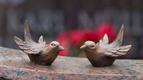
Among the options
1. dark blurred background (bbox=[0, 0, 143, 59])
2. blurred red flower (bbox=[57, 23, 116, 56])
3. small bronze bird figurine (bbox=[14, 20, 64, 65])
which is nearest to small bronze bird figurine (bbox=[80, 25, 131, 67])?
small bronze bird figurine (bbox=[14, 20, 64, 65])

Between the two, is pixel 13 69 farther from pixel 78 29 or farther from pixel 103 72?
pixel 78 29

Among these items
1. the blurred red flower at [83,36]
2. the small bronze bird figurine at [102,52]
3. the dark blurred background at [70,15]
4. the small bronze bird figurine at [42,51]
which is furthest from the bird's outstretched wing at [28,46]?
the dark blurred background at [70,15]

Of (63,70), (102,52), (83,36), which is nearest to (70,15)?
(83,36)

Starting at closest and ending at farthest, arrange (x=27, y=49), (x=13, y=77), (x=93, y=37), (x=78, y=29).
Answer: (x=13, y=77) → (x=27, y=49) → (x=93, y=37) → (x=78, y=29)

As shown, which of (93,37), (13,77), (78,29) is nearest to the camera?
(13,77)

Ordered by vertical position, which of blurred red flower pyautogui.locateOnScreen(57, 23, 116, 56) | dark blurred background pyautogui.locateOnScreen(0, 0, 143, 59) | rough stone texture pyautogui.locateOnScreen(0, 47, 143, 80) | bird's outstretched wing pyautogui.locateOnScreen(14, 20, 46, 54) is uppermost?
dark blurred background pyautogui.locateOnScreen(0, 0, 143, 59)

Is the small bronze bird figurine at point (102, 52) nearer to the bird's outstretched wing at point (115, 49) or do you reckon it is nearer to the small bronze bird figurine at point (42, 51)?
the bird's outstretched wing at point (115, 49)

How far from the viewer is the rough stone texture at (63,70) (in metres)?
1.32

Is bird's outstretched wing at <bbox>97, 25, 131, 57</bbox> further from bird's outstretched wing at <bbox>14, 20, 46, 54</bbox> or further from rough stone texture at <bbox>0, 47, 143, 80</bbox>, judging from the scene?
bird's outstretched wing at <bbox>14, 20, 46, 54</bbox>

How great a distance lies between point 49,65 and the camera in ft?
4.94

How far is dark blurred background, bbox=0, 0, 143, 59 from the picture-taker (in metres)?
2.74

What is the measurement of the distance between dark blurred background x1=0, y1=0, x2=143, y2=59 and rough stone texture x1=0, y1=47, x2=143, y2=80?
Answer: 44.7 inches

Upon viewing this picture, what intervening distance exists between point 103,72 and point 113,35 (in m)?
1.10

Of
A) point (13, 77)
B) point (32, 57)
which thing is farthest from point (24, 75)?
point (32, 57)
